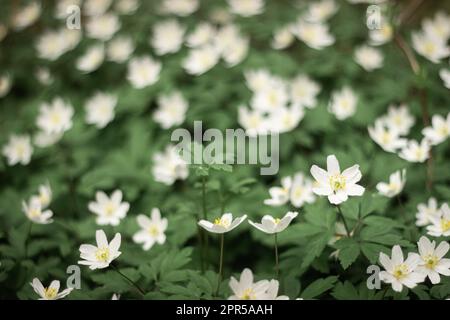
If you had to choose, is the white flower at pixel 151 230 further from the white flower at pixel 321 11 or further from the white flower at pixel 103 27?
the white flower at pixel 321 11

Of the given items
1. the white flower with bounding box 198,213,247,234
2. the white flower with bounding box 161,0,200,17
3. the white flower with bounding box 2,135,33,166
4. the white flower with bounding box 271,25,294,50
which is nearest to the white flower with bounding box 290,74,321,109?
the white flower with bounding box 271,25,294,50

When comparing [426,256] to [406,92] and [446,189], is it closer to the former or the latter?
[446,189]

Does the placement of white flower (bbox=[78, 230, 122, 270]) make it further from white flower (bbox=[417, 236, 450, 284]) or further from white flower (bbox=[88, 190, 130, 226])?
white flower (bbox=[417, 236, 450, 284])

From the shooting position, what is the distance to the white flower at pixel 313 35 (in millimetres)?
3908

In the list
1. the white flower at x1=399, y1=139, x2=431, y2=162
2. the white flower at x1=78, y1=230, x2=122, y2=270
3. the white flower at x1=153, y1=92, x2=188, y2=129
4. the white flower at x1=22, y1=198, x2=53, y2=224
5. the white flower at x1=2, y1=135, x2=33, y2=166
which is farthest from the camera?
the white flower at x1=153, y1=92, x2=188, y2=129

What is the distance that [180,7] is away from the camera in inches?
177

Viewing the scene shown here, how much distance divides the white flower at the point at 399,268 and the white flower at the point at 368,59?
216cm

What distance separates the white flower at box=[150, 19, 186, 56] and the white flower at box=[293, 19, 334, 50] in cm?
101

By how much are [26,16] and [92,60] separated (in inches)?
35.2

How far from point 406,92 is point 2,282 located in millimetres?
2964

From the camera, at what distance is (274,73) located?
392 centimetres

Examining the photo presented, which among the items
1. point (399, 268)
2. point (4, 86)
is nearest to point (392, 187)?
point (399, 268)

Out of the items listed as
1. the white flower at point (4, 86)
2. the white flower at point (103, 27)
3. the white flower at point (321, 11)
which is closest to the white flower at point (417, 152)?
the white flower at point (321, 11)

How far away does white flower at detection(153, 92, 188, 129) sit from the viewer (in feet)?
11.9
